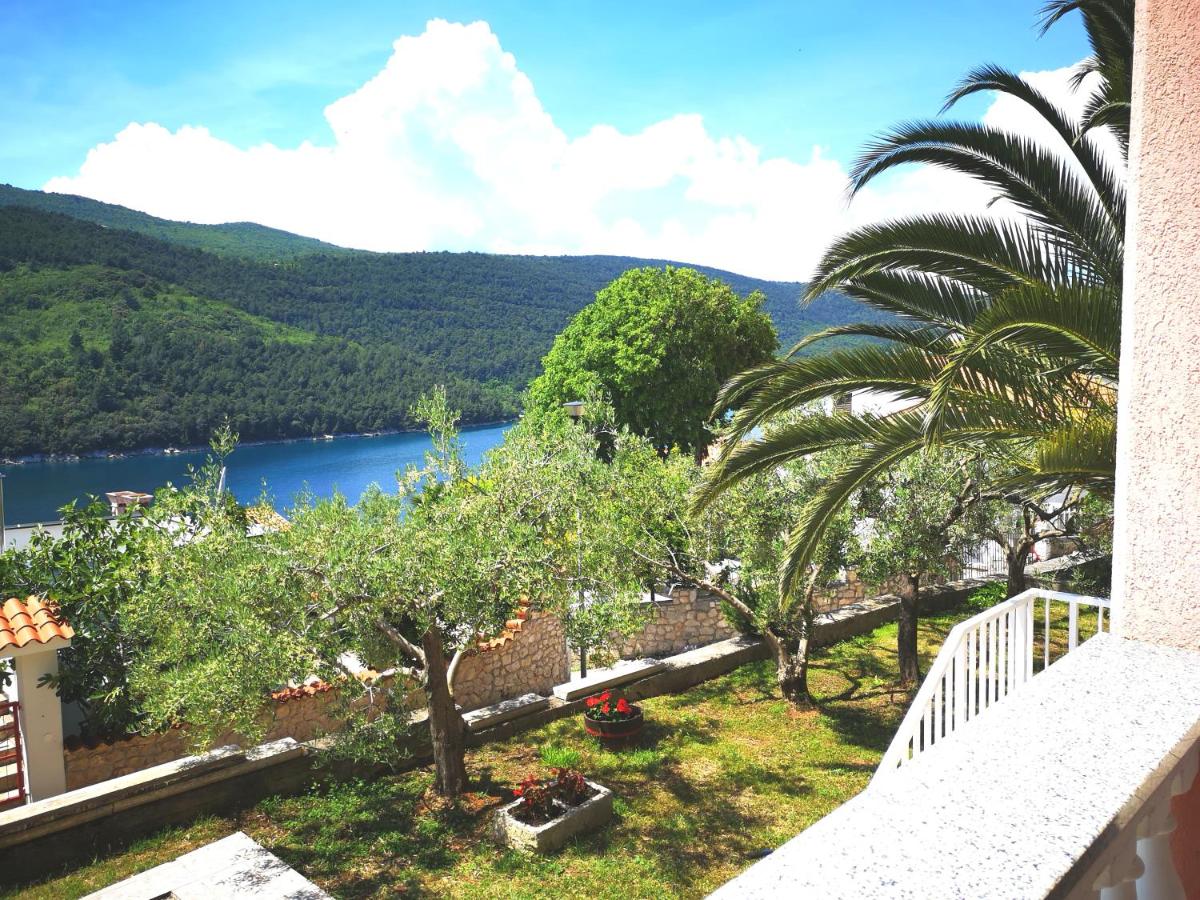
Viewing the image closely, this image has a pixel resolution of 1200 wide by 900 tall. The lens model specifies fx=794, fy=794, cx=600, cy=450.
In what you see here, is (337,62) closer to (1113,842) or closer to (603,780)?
(603,780)

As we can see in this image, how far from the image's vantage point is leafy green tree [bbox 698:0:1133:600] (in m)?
5.15

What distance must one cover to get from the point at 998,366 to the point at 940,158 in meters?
2.21

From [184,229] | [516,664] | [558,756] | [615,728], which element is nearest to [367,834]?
[558,756]

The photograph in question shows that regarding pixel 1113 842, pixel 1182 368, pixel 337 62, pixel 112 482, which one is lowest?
pixel 112 482

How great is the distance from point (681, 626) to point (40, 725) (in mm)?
9040

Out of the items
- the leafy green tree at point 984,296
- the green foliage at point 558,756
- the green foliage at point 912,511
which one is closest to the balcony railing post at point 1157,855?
the leafy green tree at point 984,296

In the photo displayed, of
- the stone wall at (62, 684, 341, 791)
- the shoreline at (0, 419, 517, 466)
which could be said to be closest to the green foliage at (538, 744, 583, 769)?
the stone wall at (62, 684, 341, 791)

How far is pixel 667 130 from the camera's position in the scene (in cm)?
8981

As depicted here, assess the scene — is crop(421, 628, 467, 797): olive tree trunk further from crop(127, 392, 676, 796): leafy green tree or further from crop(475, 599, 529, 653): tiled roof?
crop(475, 599, 529, 653): tiled roof

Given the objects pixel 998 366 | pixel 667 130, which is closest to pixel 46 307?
pixel 667 130

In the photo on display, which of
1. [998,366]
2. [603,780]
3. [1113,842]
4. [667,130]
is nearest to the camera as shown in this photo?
[1113,842]

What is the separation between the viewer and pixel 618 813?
7574 millimetres

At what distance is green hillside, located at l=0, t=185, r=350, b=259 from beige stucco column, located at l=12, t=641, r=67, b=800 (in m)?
97.2

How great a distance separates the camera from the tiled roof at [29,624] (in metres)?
7.00
